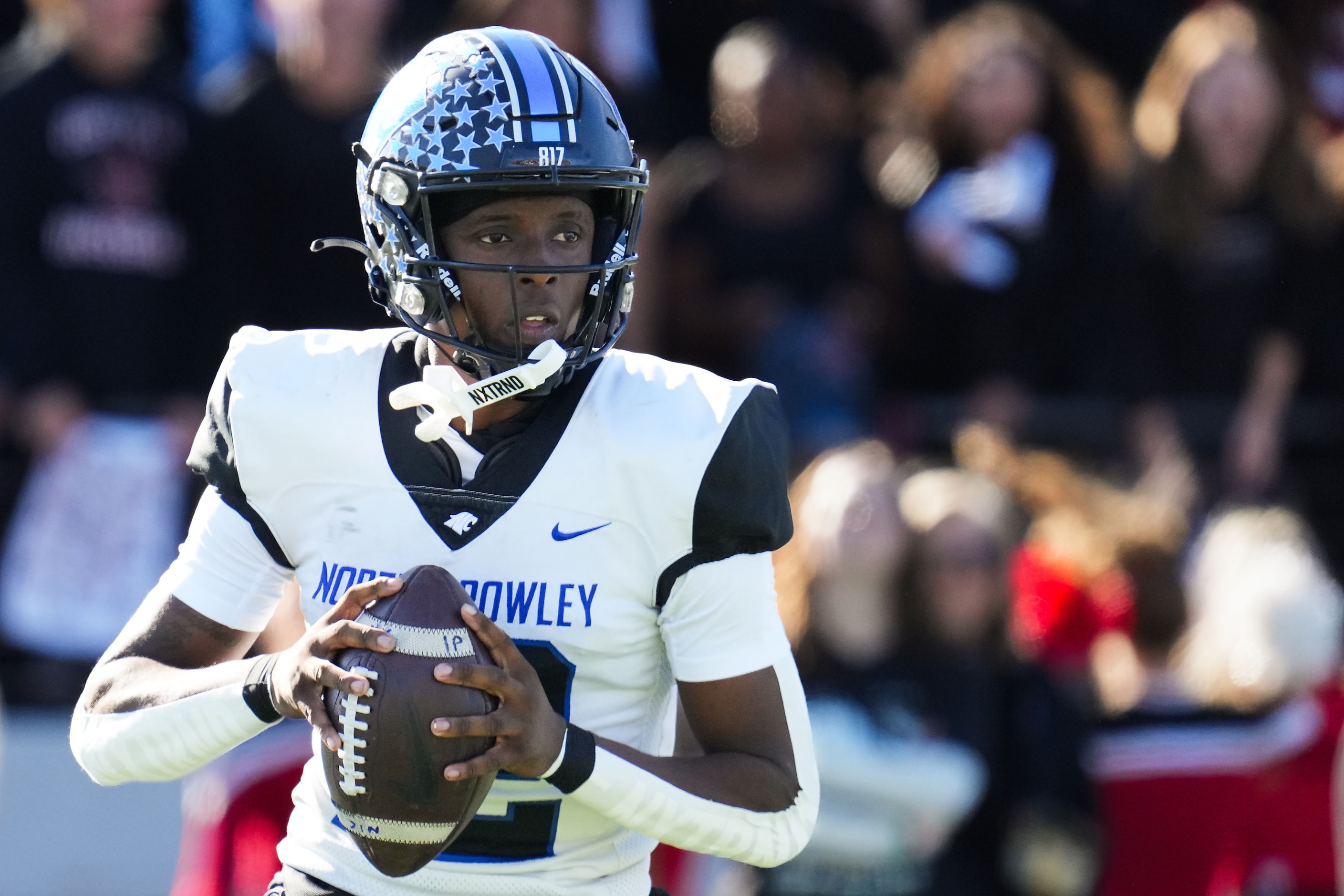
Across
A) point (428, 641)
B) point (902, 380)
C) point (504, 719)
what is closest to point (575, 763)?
point (504, 719)

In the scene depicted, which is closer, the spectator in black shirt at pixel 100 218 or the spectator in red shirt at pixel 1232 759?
the spectator in red shirt at pixel 1232 759

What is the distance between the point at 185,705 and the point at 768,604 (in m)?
0.79

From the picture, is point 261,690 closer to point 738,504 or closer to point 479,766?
point 479,766

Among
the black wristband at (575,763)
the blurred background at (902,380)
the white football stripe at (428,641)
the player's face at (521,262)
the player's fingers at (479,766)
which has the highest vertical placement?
the player's face at (521,262)

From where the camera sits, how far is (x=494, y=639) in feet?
7.27

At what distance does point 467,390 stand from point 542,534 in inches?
8.4

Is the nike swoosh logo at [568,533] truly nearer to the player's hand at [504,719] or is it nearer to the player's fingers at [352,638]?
the player's hand at [504,719]

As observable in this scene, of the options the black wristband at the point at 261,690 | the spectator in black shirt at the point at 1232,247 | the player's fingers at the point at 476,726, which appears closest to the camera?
the player's fingers at the point at 476,726

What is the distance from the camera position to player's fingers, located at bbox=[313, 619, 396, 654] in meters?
2.16

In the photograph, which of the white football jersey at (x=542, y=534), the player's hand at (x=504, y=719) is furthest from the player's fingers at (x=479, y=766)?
the white football jersey at (x=542, y=534)

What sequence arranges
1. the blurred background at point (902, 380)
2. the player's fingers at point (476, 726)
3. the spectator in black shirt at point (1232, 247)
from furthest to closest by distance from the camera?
Result: the spectator in black shirt at point (1232, 247) → the blurred background at point (902, 380) → the player's fingers at point (476, 726)

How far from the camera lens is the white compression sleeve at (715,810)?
2.32 meters

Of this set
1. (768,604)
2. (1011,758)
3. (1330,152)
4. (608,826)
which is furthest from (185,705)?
(1330,152)

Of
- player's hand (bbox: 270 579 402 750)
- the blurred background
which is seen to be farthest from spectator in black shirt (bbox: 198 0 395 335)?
player's hand (bbox: 270 579 402 750)
